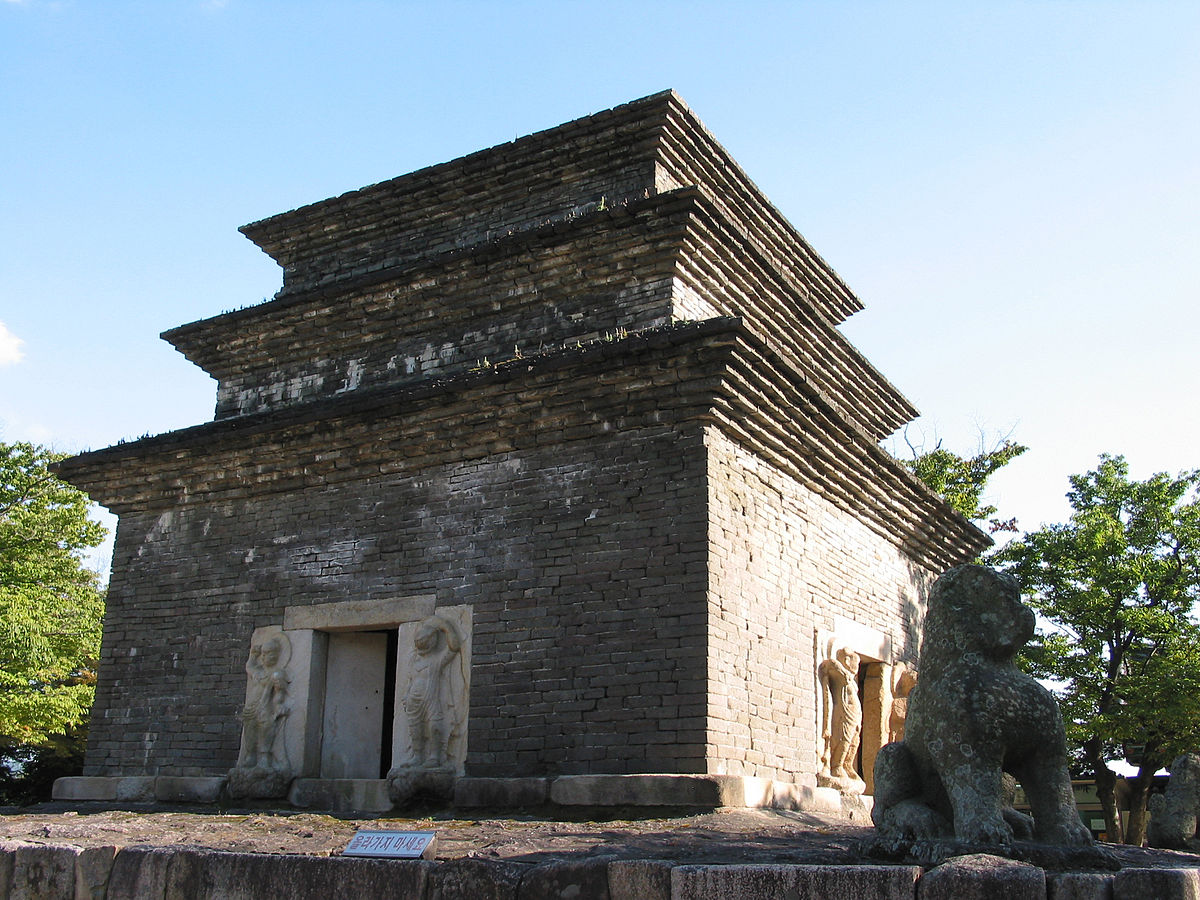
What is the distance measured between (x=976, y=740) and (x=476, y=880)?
7.93 feet

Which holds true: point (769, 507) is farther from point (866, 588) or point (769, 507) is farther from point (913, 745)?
point (913, 745)

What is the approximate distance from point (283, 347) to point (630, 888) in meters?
8.60

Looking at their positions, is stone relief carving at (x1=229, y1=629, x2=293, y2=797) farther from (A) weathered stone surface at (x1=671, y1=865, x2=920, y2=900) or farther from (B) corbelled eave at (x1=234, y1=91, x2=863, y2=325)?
(A) weathered stone surface at (x1=671, y1=865, x2=920, y2=900)

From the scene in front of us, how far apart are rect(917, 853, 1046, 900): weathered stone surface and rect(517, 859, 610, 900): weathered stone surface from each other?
1365 millimetres

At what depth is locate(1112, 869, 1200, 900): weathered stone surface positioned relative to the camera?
3838mm

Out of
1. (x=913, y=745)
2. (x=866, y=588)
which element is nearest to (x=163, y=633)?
(x=866, y=588)

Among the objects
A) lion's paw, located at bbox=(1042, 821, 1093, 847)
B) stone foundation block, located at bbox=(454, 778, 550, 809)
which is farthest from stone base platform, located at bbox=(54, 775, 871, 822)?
lion's paw, located at bbox=(1042, 821, 1093, 847)

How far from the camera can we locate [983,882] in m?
3.97

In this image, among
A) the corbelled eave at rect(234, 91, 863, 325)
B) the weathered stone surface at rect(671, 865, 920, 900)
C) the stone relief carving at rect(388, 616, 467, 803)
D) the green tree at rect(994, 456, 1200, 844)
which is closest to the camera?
the weathered stone surface at rect(671, 865, 920, 900)

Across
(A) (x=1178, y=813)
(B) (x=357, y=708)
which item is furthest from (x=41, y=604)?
(A) (x=1178, y=813)

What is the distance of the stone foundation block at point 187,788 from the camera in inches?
361

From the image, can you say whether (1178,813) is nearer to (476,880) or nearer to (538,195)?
(476,880)

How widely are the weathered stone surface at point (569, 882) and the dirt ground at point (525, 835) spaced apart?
0.37 meters

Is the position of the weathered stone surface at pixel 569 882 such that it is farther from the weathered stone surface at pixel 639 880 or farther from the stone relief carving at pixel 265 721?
the stone relief carving at pixel 265 721
